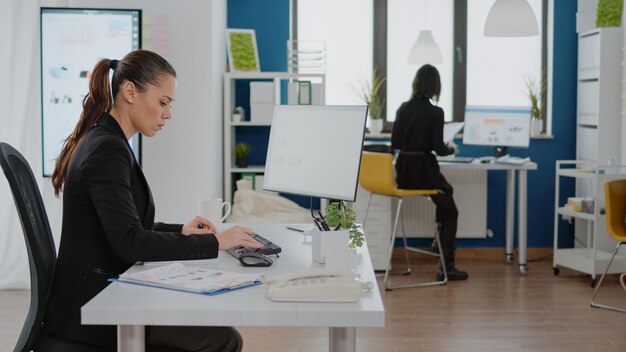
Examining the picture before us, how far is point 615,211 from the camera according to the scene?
4.89 meters

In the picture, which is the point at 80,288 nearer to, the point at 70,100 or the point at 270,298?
A: the point at 270,298

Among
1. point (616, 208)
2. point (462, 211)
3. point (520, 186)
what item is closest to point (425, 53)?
point (520, 186)

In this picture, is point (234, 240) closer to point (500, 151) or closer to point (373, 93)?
point (500, 151)

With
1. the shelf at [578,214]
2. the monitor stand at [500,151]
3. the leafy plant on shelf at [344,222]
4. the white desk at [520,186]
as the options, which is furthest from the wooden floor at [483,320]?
the leafy plant on shelf at [344,222]

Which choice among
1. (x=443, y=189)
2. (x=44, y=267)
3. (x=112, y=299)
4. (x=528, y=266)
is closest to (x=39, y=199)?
(x=44, y=267)

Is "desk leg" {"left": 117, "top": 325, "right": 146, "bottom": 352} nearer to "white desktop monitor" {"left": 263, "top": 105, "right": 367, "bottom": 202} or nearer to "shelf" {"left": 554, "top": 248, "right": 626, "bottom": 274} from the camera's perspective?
"white desktop monitor" {"left": 263, "top": 105, "right": 367, "bottom": 202}

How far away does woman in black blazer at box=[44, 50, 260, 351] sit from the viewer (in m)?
2.18

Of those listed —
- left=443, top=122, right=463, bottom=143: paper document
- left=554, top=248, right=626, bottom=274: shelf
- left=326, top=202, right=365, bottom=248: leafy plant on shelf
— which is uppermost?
left=443, top=122, right=463, bottom=143: paper document

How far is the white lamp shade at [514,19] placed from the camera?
17.9ft

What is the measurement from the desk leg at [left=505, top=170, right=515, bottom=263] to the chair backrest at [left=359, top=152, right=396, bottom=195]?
113 cm

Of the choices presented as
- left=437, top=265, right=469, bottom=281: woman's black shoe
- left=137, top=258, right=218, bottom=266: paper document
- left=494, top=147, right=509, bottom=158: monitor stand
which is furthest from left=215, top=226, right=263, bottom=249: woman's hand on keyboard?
left=494, top=147, right=509, bottom=158: monitor stand

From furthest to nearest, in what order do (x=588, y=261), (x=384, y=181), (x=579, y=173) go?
(x=579, y=173), (x=588, y=261), (x=384, y=181)

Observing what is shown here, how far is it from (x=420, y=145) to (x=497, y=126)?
995 millimetres

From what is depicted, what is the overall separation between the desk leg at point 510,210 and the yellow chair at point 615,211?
4.28 feet
